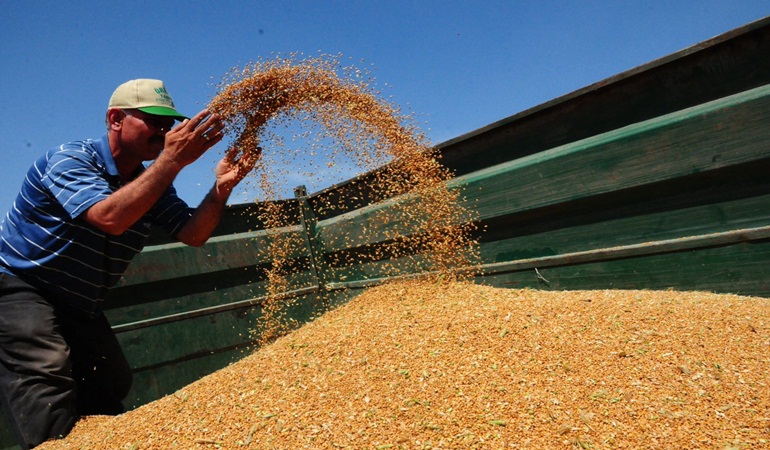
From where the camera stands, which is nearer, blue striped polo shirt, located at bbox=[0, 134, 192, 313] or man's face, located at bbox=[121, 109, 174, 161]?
blue striped polo shirt, located at bbox=[0, 134, 192, 313]

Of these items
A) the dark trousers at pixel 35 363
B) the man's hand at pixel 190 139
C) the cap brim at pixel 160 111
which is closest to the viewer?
the dark trousers at pixel 35 363

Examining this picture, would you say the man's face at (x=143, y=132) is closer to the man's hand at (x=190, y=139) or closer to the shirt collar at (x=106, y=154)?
the shirt collar at (x=106, y=154)

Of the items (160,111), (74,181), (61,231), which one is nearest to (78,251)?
(61,231)

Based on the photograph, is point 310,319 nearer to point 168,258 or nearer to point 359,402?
point 168,258

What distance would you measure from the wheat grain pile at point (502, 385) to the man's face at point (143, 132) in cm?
128

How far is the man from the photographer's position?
6.82 feet

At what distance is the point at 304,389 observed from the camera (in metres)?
1.79

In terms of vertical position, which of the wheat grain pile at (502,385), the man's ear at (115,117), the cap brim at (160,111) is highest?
the man's ear at (115,117)

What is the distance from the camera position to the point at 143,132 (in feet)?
8.39

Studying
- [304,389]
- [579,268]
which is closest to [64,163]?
[304,389]

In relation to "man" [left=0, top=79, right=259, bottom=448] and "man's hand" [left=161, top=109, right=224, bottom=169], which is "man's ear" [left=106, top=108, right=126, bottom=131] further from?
"man's hand" [left=161, top=109, right=224, bottom=169]

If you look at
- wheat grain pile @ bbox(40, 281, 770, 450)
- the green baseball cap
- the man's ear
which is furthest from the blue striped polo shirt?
wheat grain pile @ bbox(40, 281, 770, 450)

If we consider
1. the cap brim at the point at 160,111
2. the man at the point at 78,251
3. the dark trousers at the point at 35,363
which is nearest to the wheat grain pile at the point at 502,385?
the dark trousers at the point at 35,363

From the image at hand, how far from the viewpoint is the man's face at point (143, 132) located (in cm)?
254
